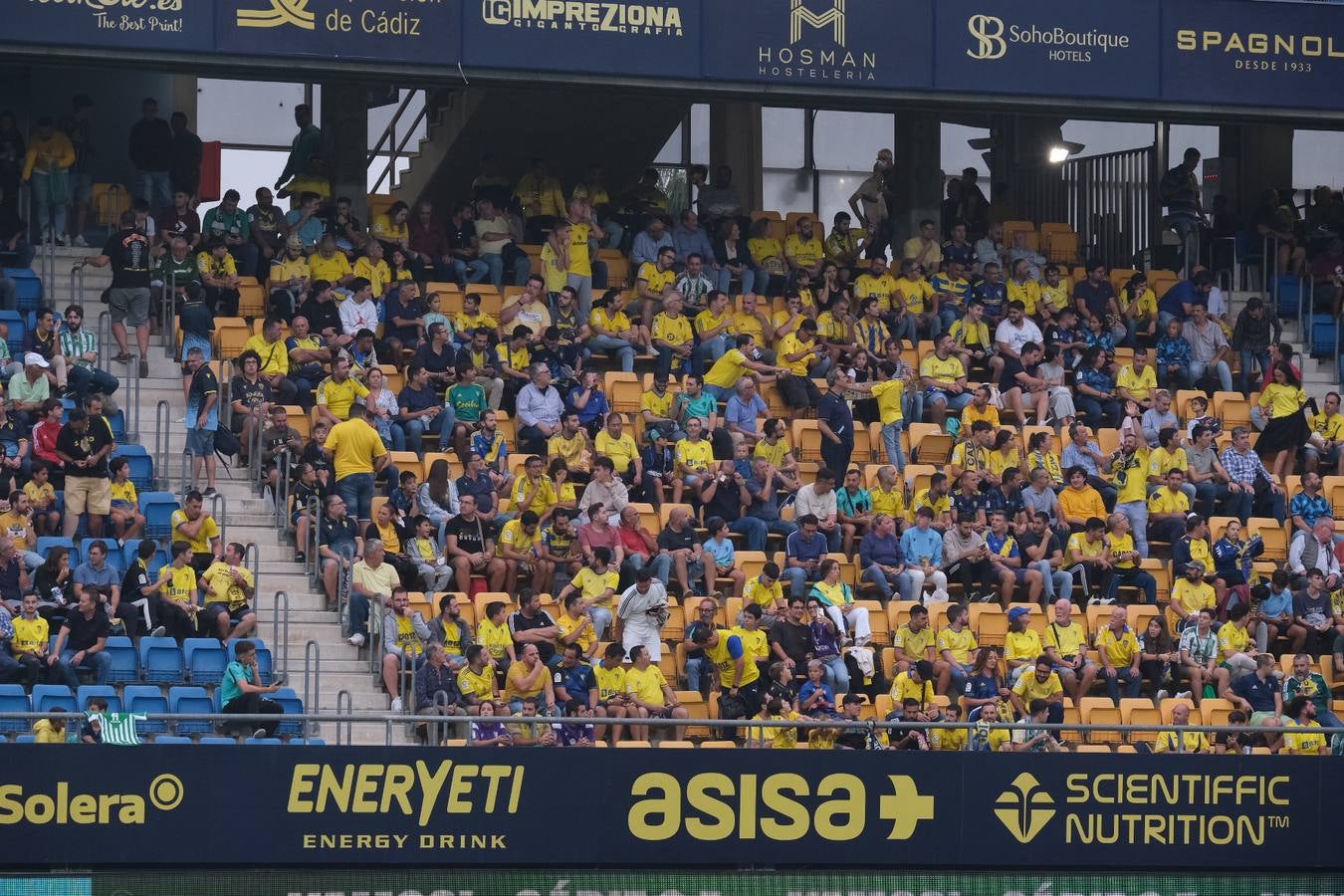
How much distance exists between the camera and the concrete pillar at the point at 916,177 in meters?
26.0

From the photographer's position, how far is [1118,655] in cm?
2020

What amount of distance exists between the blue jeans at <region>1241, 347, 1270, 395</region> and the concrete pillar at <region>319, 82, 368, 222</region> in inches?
346

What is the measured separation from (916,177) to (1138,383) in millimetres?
3667

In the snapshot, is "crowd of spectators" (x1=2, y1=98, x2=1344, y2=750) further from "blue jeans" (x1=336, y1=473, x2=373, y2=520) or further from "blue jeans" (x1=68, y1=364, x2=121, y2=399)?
"blue jeans" (x1=68, y1=364, x2=121, y2=399)

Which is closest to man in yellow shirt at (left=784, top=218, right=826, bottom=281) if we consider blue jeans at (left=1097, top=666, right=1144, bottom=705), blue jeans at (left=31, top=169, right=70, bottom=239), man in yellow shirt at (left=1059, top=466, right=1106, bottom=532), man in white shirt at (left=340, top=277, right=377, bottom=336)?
man in yellow shirt at (left=1059, top=466, right=1106, bottom=532)

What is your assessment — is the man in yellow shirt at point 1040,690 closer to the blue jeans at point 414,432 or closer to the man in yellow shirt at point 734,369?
the man in yellow shirt at point 734,369

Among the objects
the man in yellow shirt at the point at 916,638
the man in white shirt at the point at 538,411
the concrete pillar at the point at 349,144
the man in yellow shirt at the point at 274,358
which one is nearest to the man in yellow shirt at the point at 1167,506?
the man in yellow shirt at the point at 916,638

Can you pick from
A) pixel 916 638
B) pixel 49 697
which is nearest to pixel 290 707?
pixel 49 697

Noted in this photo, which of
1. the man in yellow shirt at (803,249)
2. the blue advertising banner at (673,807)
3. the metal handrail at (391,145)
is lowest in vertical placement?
the blue advertising banner at (673,807)

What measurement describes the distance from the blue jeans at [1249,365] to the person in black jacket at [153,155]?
416 inches

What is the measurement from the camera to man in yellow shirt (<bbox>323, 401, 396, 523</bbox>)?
19.8m

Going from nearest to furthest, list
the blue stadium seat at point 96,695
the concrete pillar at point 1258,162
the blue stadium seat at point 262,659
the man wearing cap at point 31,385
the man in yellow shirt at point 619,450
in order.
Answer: the blue stadium seat at point 96,695 → the blue stadium seat at point 262,659 → the man wearing cap at point 31,385 → the man in yellow shirt at point 619,450 → the concrete pillar at point 1258,162

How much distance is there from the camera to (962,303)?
81.0ft

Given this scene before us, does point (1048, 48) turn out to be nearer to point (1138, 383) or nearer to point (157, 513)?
point (1138, 383)
